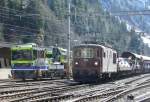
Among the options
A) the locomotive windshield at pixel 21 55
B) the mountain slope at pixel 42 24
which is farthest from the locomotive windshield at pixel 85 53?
the mountain slope at pixel 42 24

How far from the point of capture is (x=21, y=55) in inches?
1460

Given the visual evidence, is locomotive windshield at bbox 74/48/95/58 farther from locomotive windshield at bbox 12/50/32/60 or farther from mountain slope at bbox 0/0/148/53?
mountain slope at bbox 0/0/148/53

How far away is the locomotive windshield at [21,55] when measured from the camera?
122 ft

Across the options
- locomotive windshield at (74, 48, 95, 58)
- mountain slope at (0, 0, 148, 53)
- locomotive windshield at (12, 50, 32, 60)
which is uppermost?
mountain slope at (0, 0, 148, 53)

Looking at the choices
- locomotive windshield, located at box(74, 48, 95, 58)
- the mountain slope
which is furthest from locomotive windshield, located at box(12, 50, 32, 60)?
the mountain slope

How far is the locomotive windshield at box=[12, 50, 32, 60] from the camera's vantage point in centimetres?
3706

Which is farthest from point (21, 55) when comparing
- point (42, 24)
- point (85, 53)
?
point (42, 24)

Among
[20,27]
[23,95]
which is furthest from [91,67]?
[20,27]

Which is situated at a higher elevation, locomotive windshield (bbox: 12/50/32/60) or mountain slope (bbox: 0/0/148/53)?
mountain slope (bbox: 0/0/148/53)

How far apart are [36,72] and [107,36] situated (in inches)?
2805

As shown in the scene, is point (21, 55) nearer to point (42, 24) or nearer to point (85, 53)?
point (85, 53)

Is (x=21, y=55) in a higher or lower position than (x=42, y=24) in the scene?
lower

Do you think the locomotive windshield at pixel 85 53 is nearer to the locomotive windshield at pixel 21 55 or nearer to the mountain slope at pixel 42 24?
the locomotive windshield at pixel 21 55

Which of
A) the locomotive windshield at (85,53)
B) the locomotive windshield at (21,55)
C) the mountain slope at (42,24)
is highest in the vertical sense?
the mountain slope at (42,24)
